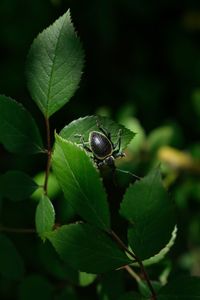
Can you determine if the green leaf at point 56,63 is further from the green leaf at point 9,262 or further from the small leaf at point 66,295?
the small leaf at point 66,295

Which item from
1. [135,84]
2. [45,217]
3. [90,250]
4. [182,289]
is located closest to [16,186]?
[45,217]

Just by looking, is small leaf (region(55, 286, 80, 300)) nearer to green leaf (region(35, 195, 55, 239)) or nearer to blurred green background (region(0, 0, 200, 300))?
green leaf (region(35, 195, 55, 239))

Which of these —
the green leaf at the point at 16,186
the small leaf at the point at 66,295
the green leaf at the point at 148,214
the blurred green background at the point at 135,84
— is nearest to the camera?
the green leaf at the point at 148,214

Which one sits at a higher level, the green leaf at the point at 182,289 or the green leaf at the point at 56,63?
the green leaf at the point at 56,63

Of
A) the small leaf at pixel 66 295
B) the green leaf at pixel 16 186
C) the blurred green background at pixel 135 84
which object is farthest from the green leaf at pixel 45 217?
the blurred green background at pixel 135 84

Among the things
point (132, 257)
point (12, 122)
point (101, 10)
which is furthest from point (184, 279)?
point (101, 10)

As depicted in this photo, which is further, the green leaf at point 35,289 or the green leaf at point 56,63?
the green leaf at point 35,289

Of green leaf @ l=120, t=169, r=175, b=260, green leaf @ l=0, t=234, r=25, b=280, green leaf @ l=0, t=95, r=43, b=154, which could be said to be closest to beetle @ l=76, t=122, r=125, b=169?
green leaf @ l=0, t=95, r=43, b=154

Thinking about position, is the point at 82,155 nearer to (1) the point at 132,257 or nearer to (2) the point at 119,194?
(1) the point at 132,257
